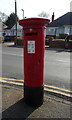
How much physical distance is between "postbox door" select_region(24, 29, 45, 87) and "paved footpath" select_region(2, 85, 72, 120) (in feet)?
1.62

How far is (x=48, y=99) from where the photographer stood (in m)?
3.50

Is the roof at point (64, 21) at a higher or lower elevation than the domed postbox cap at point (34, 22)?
higher

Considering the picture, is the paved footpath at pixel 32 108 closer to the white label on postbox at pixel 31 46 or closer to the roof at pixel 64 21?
the white label on postbox at pixel 31 46

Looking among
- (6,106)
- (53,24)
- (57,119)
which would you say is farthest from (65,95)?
(53,24)

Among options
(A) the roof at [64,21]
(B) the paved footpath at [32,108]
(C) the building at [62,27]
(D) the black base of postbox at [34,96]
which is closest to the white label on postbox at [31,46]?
(D) the black base of postbox at [34,96]

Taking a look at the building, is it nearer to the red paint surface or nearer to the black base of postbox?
the red paint surface

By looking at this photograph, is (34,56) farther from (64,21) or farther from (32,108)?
(64,21)

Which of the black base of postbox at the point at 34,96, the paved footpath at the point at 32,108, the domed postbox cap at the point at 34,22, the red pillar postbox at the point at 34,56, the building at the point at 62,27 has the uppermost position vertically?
the building at the point at 62,27

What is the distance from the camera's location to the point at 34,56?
301cm

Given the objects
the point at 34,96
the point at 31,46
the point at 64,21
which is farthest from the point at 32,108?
the point at 64,21

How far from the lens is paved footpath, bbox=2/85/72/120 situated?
2828mm

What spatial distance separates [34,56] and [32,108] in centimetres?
107

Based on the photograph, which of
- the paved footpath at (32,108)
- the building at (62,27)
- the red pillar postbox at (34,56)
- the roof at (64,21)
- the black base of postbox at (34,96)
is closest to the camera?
the paved footpath at (32,108)

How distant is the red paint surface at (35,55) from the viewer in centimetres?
293
